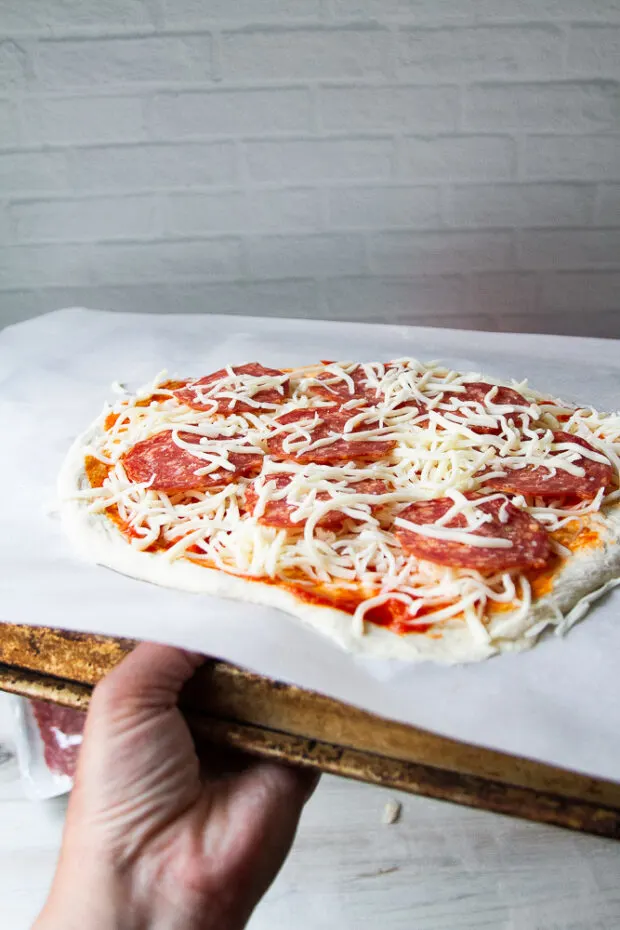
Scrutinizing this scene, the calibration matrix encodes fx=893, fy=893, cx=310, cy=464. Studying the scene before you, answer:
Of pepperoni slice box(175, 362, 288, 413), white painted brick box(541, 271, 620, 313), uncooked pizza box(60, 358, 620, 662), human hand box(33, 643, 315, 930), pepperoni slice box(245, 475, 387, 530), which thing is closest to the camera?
human hand box(33, 643, 315, 930)

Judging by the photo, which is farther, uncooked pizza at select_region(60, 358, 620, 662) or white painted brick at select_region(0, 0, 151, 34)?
white painted brick at select_region(0, 0, 151, 34)

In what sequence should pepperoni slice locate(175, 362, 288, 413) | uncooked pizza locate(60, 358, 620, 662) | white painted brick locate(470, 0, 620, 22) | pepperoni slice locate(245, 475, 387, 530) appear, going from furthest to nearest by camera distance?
white painted brick locate(470, 0, 620, 22) → pepperoni slice locate(175, 362, 288, 413) → pepperoni slice locate(245, 475, 387, 530) → uncooked pizza locate(60, 358, 620, 662)

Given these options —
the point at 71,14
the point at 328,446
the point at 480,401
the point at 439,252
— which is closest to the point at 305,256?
the point at 439,252

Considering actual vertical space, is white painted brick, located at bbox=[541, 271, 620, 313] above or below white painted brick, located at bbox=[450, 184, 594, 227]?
below

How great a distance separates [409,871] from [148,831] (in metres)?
0.66

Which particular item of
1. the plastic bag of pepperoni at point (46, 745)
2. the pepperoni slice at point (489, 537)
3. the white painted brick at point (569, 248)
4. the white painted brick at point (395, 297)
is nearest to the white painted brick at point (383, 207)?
the white painted brick at point (395, 297)

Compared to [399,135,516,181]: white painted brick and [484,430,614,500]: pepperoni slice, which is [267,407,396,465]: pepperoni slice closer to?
[484,430,614,500]: pepperoni slice

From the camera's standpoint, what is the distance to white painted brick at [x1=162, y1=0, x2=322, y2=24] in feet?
6.91

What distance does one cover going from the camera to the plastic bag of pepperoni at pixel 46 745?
157 centimetres

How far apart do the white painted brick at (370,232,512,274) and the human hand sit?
159 centimetres

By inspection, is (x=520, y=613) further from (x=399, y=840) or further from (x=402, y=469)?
(x=399, y=840)

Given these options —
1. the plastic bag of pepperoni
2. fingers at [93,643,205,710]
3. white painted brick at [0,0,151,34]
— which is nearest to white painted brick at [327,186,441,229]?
white painted brick at [0,0,151,34]

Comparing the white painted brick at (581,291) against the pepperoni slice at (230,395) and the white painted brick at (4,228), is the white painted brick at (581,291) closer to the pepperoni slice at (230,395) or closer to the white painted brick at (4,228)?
the pepperoni slice at (230,395)

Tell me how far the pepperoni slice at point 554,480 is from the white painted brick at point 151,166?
1.30 m
